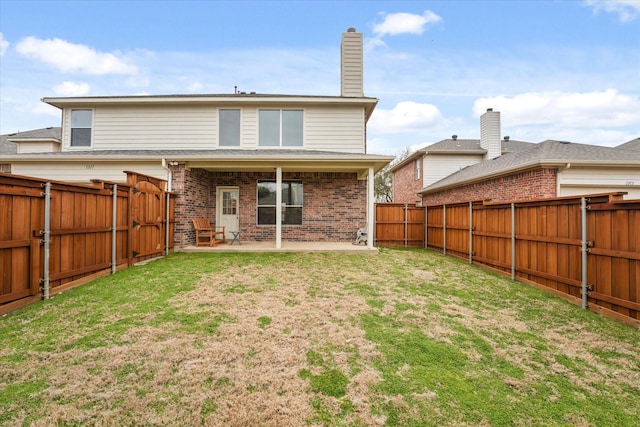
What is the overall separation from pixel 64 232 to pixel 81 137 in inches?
363

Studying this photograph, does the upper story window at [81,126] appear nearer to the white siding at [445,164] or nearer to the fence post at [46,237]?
the fence post at [46,237]

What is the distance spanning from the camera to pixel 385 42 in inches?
556

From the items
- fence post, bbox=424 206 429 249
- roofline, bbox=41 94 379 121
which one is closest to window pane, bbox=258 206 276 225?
roofline, bbox=41 94 379 121

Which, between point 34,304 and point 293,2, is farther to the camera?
point 293,2

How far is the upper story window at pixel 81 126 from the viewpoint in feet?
38.0

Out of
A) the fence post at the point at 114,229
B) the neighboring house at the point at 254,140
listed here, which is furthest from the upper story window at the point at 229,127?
the fence post at the point at 114,229

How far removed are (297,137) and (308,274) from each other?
661cm

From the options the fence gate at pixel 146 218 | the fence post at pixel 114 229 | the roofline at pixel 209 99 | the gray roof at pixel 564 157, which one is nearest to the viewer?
the fence post at pixel 114 229

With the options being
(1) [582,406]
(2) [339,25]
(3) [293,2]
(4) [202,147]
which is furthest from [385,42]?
(1) [582,406]

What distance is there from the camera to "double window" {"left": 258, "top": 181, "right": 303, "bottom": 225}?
11344mm

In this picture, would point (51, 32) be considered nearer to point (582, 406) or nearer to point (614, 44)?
point (582, 406)

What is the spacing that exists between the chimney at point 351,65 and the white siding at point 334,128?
100 cm

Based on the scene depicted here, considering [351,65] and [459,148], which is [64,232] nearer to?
[351,65]

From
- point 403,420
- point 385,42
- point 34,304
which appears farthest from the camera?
point 385,42
